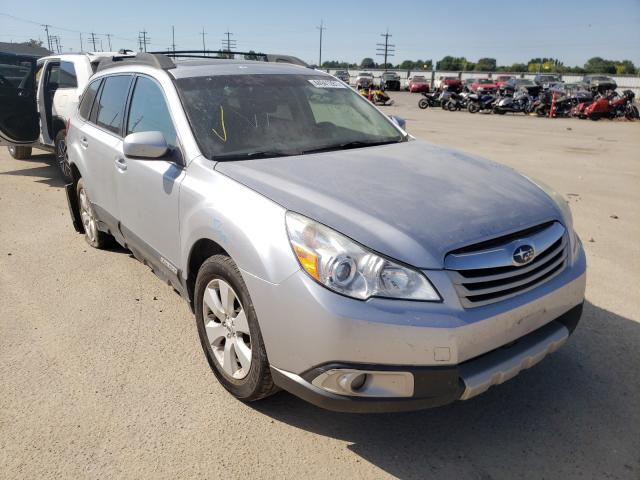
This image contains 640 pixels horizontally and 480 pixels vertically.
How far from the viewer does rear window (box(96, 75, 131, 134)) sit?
4.05m

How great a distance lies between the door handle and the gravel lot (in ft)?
3.46

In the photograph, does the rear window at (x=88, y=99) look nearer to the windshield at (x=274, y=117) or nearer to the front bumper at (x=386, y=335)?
the windshield at (x=274, y=117)

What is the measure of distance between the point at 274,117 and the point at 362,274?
66.5 inches

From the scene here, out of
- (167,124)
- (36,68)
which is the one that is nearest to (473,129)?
(36,68)

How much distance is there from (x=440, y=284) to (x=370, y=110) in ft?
7.66

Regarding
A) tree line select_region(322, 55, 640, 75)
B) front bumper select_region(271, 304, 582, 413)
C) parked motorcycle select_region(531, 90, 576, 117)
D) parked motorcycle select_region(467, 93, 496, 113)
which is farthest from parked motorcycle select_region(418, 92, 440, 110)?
tree line select_region(322, 55, 640, 75)

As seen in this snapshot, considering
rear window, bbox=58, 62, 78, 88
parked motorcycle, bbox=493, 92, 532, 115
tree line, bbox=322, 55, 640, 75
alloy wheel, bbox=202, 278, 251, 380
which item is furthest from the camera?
tree line, bbox=322, 55, 640, 75

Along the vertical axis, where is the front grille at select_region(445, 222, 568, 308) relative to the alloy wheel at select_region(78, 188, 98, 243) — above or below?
above

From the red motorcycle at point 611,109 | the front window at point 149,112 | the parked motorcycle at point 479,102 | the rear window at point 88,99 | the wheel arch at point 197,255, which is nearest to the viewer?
the wheel arch at point 197,255

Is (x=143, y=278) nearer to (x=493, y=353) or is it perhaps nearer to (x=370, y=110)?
(x=370, y=110)

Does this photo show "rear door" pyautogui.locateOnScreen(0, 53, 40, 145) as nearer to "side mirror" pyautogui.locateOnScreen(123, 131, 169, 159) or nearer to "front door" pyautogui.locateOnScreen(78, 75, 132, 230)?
"front door" pyautogui.locateOnScreen(78, 75, 132, 230)

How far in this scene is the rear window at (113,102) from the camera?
4.05 m

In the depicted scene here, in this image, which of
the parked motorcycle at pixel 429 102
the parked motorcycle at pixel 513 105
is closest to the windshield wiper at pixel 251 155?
the parked motorcycle at pixel 513 105

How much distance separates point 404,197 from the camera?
2553 mm
